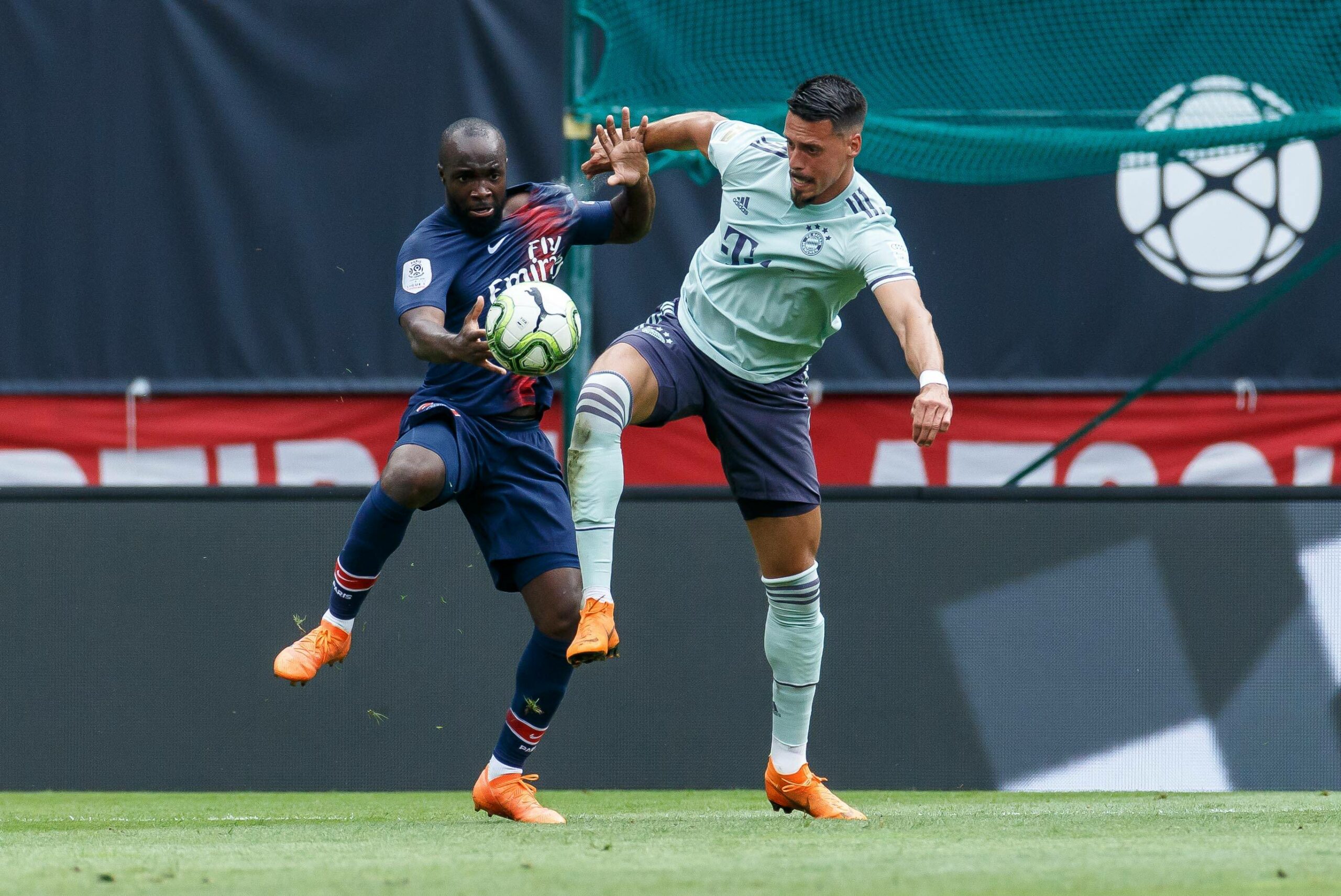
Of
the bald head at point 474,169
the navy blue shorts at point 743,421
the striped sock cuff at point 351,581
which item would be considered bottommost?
the striped sock cuff at point 351,581

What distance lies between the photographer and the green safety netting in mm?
6824

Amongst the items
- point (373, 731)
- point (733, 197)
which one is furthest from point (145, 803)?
point (733, 197)

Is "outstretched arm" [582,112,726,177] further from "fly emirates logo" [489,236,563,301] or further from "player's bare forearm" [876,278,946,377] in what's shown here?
"player's bare forearm" [876,278,946,377]

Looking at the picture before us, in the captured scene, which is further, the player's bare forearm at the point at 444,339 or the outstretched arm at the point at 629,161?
the outstretched arm at the point at 629,161

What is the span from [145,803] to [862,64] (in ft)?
14.3

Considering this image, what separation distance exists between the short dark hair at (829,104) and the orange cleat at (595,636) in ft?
5.08

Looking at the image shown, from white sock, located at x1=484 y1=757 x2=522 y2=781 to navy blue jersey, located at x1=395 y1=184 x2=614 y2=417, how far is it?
3.86 ft

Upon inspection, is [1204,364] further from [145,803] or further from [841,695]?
[145,803]

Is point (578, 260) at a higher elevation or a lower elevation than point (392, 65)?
lower

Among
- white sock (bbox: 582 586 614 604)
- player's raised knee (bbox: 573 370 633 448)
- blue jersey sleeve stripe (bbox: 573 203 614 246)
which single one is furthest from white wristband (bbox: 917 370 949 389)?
blue jersey sleeve stripe (bbox: 573 203 614 246)

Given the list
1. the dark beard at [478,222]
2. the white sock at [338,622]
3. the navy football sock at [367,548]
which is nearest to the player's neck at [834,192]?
the dark beard at [478,222]

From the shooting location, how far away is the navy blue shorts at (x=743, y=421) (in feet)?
16.3

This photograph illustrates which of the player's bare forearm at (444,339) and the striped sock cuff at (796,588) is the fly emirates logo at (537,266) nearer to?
the player's bare forearm at (444,339)

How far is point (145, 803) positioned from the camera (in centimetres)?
616
